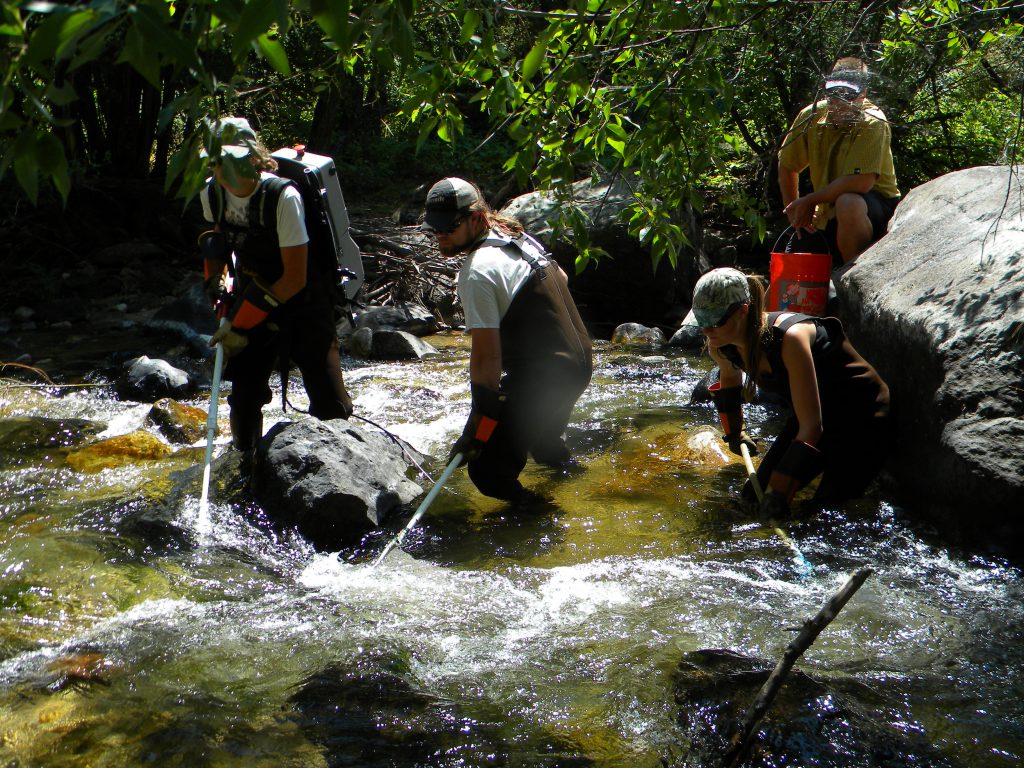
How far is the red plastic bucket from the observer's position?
20.2ft

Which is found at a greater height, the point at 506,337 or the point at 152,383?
the point at 506,337

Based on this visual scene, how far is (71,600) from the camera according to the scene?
161 inches

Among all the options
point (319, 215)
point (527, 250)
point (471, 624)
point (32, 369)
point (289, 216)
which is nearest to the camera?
point (471, 624)

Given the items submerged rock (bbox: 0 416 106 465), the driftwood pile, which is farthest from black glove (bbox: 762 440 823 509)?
the driftwood pile

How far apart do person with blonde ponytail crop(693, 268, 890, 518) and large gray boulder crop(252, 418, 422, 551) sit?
1.93 m

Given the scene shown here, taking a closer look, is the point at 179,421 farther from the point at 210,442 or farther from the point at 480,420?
the point at 480,420

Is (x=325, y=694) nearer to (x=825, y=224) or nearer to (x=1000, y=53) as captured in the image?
(x=1000, y=53)

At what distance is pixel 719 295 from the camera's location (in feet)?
14.4

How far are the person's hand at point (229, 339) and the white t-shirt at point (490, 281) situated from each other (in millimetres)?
1331

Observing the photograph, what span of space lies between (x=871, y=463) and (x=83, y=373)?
729 cm

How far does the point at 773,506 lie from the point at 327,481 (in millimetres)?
2295

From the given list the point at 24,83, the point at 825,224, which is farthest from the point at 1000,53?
the point at 24,83

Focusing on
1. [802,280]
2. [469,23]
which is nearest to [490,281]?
[469,23]

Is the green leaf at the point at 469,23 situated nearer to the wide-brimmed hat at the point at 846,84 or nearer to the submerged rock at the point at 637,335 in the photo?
the wide-brimmed hat at the point at 846,84
